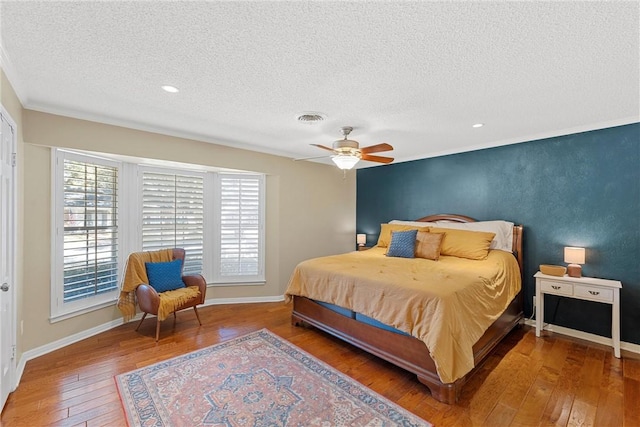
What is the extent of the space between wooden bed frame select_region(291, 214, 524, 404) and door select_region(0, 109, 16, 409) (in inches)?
97.6

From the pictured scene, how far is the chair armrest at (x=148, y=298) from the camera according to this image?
3.08m

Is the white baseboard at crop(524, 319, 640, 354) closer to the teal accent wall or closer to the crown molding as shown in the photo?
the teal accent wall

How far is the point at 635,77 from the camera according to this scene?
2047mm

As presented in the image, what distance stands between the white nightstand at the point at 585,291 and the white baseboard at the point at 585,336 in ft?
0.97

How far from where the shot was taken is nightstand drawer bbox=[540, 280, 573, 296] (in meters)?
3.04

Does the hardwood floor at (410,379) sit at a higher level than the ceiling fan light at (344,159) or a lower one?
lower

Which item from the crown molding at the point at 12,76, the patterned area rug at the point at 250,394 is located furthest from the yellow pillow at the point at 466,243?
the crown molding at the point at 12,76

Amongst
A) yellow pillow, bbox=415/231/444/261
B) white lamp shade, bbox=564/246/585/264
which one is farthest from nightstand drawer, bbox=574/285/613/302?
yellow pillow, bbox=415/231/444/261

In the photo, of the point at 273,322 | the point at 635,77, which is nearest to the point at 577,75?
the point at 635,77

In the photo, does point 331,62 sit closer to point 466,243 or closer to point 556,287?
point 466,243

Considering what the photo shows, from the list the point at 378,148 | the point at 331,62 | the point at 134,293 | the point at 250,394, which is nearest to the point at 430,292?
the point at 378,148

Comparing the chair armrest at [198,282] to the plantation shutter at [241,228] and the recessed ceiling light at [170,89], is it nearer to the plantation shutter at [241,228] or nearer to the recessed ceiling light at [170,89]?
the plantation shutter at [241,228]

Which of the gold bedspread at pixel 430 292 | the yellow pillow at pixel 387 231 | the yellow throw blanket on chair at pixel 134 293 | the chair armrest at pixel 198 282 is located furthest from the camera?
the yellow pillow at pixel 387 231

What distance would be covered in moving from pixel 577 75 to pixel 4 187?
13.6 ft
